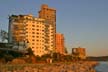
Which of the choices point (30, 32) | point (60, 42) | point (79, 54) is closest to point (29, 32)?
point (30, 32)

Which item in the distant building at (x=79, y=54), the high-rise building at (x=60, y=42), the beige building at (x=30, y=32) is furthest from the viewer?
the high-rise building at (x=60, y=42)

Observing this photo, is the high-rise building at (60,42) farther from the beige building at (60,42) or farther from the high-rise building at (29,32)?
the high-rise building at (29,32)

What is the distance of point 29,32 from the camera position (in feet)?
325

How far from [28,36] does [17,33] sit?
14.5ft

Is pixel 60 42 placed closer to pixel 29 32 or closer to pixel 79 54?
pixel 79 54

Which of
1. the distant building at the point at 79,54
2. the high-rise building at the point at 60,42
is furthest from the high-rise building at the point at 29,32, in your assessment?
the high-rise building at the point at 60,42

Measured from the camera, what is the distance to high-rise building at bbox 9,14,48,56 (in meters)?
97.9

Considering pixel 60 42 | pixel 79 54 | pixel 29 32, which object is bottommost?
pixel 79 54

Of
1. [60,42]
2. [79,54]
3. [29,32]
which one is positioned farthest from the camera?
[60,42]

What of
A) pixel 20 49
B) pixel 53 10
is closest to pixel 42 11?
pixel 53 10

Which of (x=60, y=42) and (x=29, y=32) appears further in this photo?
(x=60, y=42)

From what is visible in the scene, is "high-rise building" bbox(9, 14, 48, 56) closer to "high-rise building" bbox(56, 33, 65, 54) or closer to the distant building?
the distant building

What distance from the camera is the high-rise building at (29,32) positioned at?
97938mm

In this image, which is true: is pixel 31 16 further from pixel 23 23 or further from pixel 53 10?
pixel 53 10
